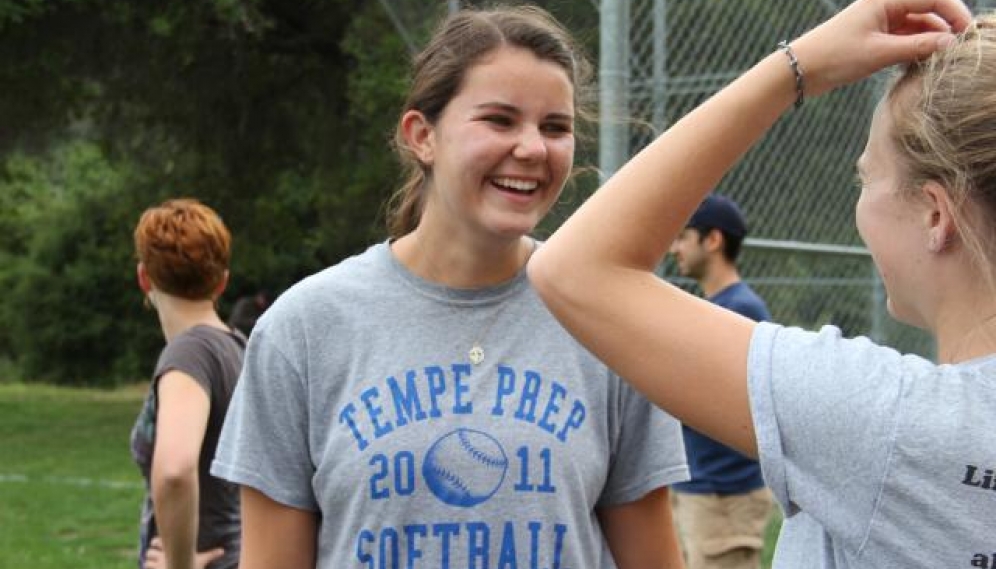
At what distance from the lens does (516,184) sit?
2.44 m

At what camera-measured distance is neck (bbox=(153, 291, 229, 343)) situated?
3941 mm

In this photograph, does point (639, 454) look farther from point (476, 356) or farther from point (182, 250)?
point (182, 250)

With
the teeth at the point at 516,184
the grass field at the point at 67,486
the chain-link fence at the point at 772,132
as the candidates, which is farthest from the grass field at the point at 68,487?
the teeth at the point at 516,184

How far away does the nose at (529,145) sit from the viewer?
7.90 feet

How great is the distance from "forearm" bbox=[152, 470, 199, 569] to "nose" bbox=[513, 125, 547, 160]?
1.54 meters

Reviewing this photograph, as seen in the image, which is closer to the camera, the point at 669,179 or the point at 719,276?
the point at 669,179

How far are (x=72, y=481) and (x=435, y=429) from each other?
11.7 meters

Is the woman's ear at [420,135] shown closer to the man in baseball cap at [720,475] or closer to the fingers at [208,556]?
the fingers at [208,556]

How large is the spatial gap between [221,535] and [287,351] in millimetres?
1539

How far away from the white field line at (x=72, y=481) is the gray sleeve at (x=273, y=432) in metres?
10.8

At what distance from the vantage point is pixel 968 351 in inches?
62.2

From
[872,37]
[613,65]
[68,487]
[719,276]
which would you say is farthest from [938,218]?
[68,487]

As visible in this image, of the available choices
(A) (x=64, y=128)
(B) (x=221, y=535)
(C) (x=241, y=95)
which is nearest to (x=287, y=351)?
(B) (x=221, y=535)

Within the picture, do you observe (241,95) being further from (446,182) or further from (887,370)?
(887,370)
